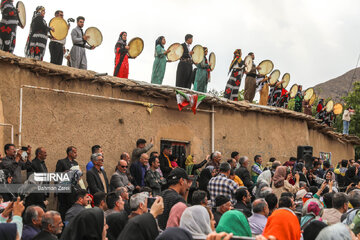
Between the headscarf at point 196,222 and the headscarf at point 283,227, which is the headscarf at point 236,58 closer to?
the headscarf at point 283,227

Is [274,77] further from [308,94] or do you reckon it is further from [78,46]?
[78,46]

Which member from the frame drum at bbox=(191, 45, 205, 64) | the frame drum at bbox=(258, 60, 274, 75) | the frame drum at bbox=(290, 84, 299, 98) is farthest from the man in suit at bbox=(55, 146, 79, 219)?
the frame drum at bbox=(290, 84, 299, 98)

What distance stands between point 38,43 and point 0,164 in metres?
3.55

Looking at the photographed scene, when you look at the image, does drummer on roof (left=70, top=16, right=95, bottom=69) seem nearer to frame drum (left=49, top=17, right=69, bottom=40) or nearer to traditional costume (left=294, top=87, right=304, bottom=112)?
frame drum (left=49, top=17, right=69, bottom=40)

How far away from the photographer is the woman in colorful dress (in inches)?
585

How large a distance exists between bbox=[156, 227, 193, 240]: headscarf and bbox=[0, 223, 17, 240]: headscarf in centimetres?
153

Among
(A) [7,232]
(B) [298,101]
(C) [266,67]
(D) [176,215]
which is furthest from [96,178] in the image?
(B) [298,101]

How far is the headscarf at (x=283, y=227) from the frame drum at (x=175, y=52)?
8869mm

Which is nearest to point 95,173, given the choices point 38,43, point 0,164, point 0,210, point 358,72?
point 0,164

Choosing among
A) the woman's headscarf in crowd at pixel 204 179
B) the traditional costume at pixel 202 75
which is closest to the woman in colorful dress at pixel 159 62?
the traditional costume at pixel 202 75

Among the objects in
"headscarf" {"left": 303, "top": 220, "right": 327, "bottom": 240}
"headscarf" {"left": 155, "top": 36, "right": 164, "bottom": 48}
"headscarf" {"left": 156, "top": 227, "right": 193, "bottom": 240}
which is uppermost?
"headscarf" {"left": 155, "top": 36, "right": 164, "bottom": 48}

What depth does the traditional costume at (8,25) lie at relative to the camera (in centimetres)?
1170

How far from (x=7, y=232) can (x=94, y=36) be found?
8.54 m

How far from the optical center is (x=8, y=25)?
11891 millimetres
